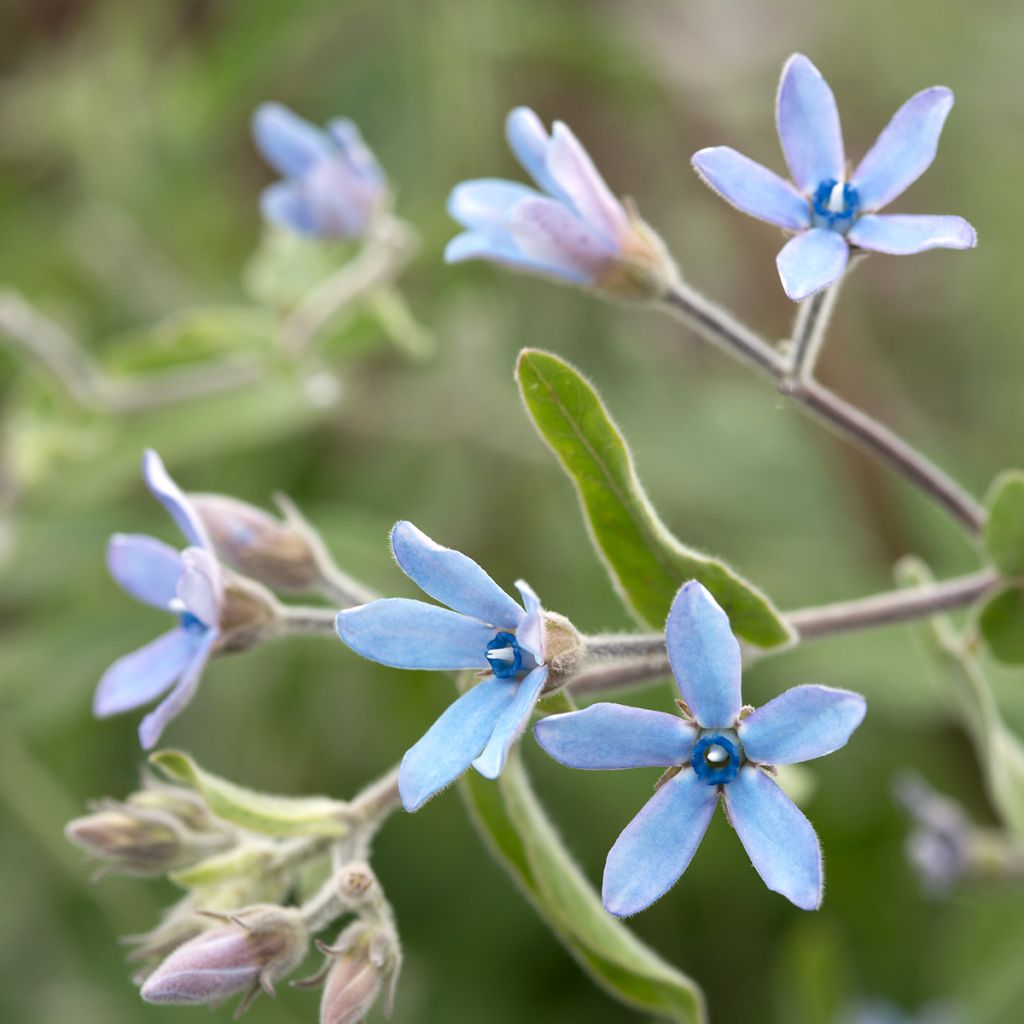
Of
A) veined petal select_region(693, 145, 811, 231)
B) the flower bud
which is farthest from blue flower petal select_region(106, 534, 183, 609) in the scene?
veined petal select_region(693, 145, 811, 231)

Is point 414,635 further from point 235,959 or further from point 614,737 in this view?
point 235,959

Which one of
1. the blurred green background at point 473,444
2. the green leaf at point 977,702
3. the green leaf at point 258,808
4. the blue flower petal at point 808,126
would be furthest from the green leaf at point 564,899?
the blurred green background at point 473,444

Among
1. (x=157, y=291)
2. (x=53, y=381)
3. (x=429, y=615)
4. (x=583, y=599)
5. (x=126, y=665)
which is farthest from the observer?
(x=157, y=291)

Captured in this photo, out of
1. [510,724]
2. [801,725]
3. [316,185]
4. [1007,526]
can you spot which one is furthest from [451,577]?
[316,185]

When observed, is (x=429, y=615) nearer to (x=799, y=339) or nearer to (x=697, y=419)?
(x=799, y=339)

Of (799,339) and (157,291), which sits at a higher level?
(157,291)

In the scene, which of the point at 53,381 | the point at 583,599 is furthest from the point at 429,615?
the point at 583,599

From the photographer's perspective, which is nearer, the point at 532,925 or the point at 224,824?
the point at 224,824
